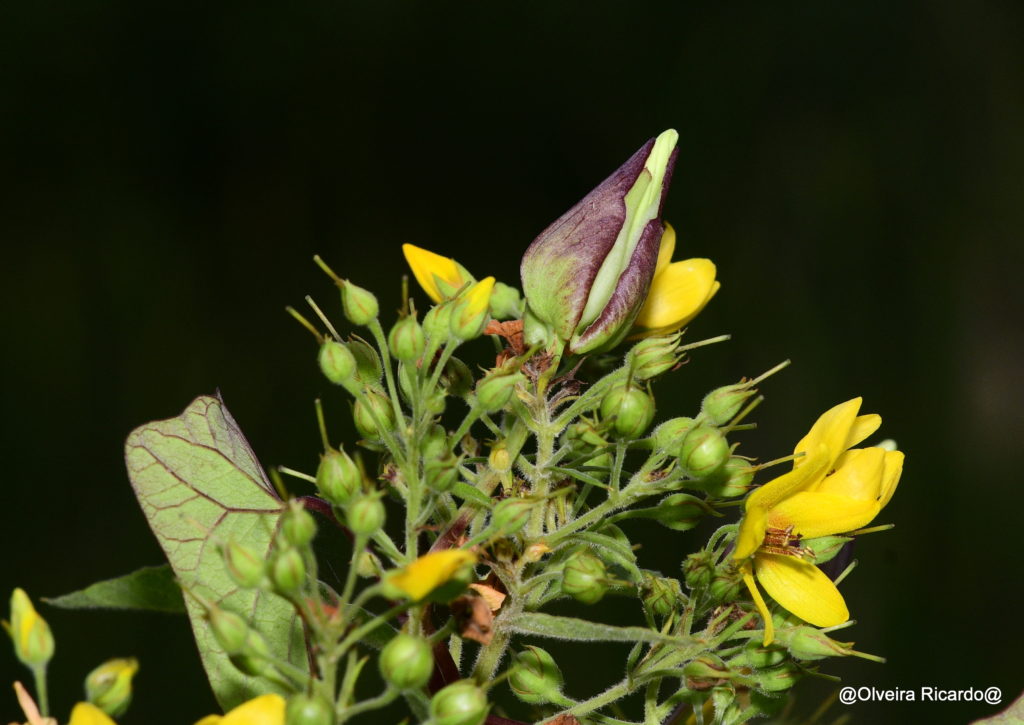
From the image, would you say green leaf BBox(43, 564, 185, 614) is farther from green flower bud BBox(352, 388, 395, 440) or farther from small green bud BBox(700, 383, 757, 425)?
small green bud BBox(700, 383, 757, 425)

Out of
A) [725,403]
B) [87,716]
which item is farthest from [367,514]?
[725,403]

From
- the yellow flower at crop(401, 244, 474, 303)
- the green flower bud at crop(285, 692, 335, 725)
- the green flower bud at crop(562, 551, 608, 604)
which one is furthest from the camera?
the yellow flower at crop(401, 244, 474, 303)

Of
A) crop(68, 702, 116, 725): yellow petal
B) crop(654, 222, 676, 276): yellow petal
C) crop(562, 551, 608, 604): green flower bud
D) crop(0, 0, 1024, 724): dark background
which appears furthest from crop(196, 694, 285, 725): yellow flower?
crop(0, 0, 1024, 724): dark background

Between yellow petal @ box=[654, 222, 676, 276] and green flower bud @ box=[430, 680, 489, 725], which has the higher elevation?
yellow petal @ box=[654, 222, 676, 276]

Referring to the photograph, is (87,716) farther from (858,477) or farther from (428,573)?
(858,477)

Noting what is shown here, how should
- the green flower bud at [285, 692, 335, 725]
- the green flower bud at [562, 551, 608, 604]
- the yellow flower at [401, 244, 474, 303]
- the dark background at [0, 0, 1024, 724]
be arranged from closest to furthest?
the green flower bud at [285, 692, 335, 725] < the green flower bud at [562, 551, 608, 604] < the yellow flower at [401, 244, 474, 303] < the dark background at [0, 0, 1024, 724]

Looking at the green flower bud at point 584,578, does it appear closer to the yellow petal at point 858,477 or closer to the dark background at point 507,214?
the yellow petal at point 858,477

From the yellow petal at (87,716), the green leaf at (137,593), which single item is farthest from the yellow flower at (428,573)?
the green leaf at (137,593)
